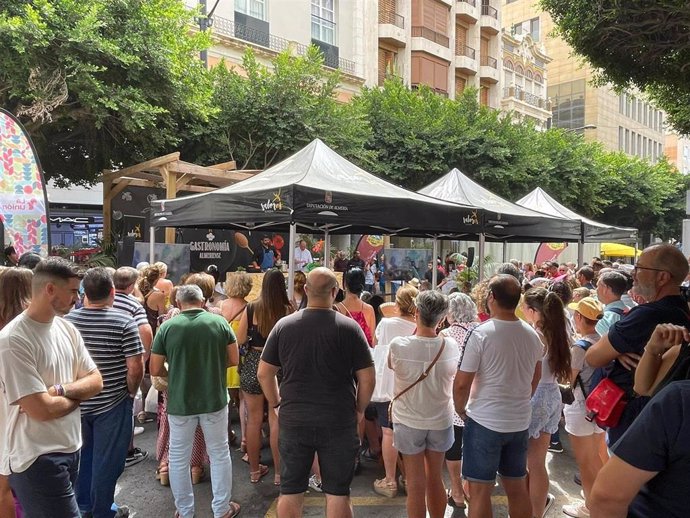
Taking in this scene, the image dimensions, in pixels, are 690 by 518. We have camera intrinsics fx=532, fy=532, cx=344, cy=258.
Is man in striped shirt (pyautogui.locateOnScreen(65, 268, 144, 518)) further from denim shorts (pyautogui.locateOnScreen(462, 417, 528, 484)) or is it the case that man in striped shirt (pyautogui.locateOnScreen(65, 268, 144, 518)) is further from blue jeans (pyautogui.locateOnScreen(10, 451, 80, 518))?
denim shorts (pyautogui.locateOnScreen(462, 417, 528, 484))

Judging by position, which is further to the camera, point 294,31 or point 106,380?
point 294,31

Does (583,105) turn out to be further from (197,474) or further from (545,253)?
(197,474)

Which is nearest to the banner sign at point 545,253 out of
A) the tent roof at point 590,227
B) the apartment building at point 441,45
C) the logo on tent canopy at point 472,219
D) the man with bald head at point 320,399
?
the tent roof at point 590,227

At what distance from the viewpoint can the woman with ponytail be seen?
12.7 ft

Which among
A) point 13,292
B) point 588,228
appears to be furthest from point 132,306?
point 588,228

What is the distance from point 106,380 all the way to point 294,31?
988 inches

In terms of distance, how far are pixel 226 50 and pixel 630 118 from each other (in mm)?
52707

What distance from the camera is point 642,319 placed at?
8.75ft

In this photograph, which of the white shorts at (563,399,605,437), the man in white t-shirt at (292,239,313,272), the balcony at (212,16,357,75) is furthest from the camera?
the balcony at (212,16,357,75)

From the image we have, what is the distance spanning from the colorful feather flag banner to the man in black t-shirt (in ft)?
24.4

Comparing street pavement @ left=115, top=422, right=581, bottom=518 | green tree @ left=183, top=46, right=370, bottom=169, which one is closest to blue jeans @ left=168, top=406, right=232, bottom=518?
street pavement @ left=115, top=422, right=581, bottom=518

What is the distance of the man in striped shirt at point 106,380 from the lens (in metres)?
3.52

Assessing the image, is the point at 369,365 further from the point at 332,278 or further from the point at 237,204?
the point at 237,204

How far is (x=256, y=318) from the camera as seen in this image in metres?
4.49
